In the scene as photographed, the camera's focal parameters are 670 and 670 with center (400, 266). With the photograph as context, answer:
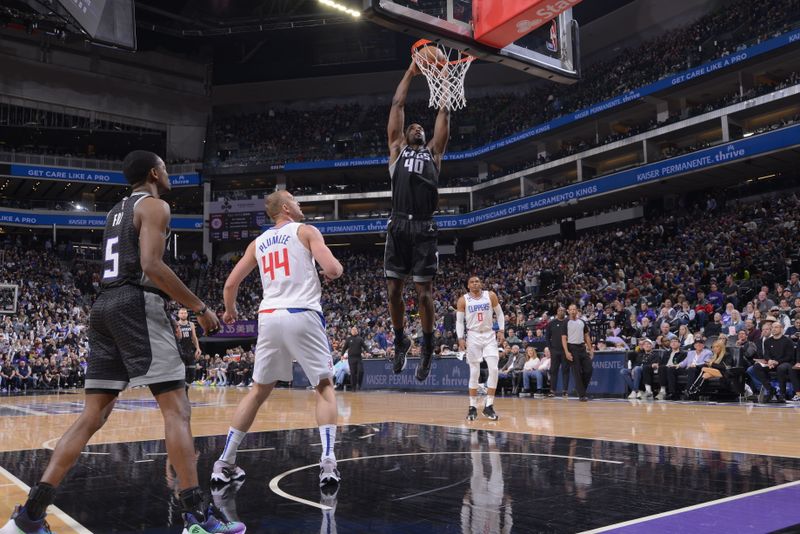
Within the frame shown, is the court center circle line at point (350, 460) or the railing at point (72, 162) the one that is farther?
the railing at point (72, 162)

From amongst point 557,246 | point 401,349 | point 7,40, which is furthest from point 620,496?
point 7,40

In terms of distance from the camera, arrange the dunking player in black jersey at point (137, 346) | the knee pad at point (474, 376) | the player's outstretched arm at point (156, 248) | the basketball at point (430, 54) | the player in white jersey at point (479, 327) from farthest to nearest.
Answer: the knee pad at point (474, 376) < the player in white jersey at point (479, 327) < the basketball at point (430, 54) < the player's outstretched arm at point (156, 248) < the dunking player in black jersey at point (137, 346)

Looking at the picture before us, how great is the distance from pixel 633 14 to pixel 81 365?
3149 cm

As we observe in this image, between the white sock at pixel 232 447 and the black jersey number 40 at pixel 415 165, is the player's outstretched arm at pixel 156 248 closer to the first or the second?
the white sock at pixel 232 447

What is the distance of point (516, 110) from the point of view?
129ft

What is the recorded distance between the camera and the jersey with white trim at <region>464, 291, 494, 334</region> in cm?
1002

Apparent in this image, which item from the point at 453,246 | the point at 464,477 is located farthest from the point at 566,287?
the point at 464,477

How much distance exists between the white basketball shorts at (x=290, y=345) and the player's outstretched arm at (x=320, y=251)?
39cm

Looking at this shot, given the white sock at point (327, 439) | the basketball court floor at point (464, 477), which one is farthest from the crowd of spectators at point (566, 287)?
the white sock at point (327, 439)

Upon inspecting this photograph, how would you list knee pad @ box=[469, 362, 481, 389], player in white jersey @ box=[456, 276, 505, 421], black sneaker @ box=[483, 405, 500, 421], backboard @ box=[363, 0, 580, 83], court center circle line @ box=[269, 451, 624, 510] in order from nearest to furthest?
court center circle line @ box=[269, 451, 624, 510] → backboard @ box=[363, 0, 580, 83] → black sneaker @ box=[483, 405, 500, 421] → player in white jersey @ box=[456, 276, 505, 421] → knee pad @ box=[469, 362, 481, 389]

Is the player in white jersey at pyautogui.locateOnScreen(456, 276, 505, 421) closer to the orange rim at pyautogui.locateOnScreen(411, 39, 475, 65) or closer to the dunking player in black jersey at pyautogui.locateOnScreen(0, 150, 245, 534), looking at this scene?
the orange rim at pyautogui.locateOnScreen(411, 39, 475, 65)

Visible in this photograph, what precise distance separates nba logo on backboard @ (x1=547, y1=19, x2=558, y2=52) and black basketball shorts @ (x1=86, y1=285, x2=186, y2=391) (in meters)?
5.92

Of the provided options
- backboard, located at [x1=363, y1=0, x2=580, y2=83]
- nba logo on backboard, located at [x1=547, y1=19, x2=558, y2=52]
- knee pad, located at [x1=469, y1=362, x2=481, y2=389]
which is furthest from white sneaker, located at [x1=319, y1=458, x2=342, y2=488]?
knee pad, located at [x1=469, y1=362, x2=481, y2=389]

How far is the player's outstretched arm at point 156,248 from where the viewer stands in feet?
11.5
